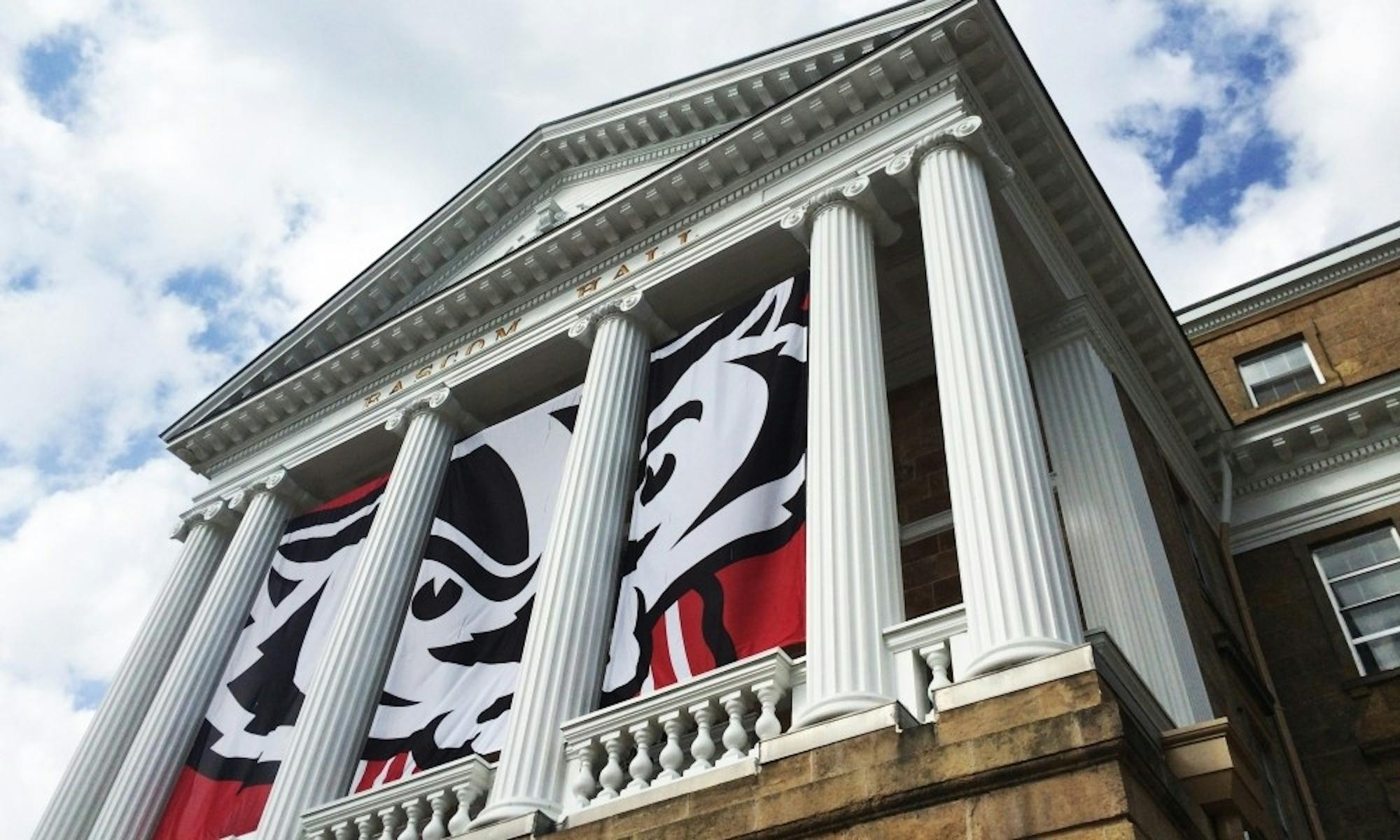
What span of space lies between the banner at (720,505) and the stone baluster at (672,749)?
1.99 feet

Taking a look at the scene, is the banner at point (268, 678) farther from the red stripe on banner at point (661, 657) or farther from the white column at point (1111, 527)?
the white column at point (1111, 527)

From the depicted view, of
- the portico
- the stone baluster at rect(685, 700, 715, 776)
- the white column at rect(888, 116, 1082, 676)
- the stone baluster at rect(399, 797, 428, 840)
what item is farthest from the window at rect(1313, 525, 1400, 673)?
the stone baluster at rect(399, 797, 428, 840)

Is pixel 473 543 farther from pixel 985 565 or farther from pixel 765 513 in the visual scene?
pixel 985 565

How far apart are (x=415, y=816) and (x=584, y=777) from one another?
2.58 m

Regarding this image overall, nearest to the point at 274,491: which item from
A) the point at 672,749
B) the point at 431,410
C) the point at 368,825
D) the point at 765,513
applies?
the point at 431,410

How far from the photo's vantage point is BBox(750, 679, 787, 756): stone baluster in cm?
1030

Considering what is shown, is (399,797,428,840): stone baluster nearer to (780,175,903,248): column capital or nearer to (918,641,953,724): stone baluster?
(918,641,953,724): stone baluster

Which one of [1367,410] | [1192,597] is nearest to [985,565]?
[1192,597]

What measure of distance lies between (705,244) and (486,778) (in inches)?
316

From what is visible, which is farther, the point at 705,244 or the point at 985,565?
the point at 705,244

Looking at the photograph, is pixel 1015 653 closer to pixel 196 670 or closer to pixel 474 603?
pixel 474 603

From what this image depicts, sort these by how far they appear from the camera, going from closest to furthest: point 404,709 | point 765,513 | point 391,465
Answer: point 765,513 → point 404,709 → point 391,465

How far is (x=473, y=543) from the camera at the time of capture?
16.3m

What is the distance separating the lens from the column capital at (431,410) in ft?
62.5
